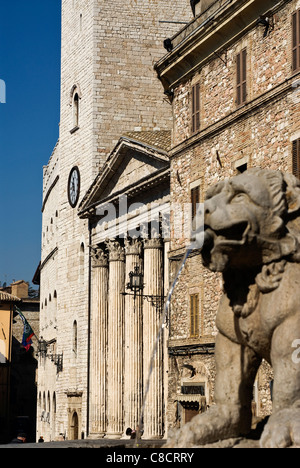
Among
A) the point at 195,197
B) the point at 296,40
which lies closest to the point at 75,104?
the point at 195,197

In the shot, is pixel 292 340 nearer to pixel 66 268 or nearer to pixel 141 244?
pixel 141 244

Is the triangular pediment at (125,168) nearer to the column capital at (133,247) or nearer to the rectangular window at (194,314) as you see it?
the column capital at (133,247)

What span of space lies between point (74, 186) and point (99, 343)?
28.2ft

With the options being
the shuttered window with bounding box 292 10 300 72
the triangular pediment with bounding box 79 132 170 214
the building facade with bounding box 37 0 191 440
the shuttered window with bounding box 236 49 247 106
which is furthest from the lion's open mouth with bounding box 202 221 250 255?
the building facade with bounding box 37 0 191 440

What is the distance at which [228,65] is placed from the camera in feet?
89.6

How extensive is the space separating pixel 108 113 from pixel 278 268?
38.7 m

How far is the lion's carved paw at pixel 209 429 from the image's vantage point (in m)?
6.86

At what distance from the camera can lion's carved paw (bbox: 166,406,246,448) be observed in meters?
6.86

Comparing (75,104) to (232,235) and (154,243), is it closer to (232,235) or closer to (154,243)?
(154,243)

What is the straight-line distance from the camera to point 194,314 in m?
29.1

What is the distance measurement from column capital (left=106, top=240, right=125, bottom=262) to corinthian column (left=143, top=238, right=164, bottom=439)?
360 cm

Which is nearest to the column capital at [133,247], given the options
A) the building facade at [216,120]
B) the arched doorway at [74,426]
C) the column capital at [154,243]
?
the column capital at [154,243]

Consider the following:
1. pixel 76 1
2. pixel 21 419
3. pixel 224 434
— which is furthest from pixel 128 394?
pixel 21 419

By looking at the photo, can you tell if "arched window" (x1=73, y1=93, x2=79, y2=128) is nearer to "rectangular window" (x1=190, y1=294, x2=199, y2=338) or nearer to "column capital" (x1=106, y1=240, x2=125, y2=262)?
"column capital" (x1=106, y1=240, x2=125, y2=262)
